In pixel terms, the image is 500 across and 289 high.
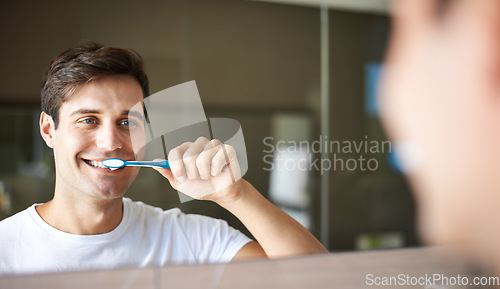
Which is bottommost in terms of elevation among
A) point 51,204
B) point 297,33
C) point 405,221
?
point 405,221

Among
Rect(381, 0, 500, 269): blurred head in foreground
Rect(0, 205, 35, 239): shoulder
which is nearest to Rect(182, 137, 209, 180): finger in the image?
Rect(0, 205, 35, 239): shoulder

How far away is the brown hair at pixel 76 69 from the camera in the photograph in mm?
667

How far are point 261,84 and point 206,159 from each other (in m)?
0.16

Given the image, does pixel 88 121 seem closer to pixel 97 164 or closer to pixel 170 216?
pixel 97 164

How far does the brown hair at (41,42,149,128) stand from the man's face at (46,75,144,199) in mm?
10

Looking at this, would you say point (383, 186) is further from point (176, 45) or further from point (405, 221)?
point (176, 45)

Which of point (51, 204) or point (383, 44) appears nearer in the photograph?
Answer: point (51, 204)

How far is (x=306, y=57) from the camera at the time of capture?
0.82 m

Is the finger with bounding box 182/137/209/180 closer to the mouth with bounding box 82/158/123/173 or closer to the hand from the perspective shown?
the hand

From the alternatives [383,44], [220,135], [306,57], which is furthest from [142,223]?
[383,44]

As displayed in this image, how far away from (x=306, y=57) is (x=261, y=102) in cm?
12

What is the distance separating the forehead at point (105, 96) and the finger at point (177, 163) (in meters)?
0.09

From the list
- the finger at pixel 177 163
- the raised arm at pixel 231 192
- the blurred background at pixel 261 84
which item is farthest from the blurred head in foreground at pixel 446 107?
the finger at pixel 177 163

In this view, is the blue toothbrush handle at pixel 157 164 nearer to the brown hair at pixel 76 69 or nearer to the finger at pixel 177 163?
the finger at pixel 177 163
